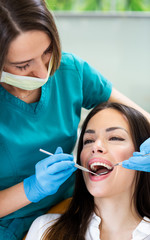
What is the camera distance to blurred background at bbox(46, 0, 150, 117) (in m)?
2.58

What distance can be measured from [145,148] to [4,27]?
817 mm

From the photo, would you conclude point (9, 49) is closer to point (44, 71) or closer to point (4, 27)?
point (4, 27)

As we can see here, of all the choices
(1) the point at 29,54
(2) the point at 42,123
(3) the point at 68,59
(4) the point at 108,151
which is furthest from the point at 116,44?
(1) the point at 29,54

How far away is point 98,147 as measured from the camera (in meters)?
1.44

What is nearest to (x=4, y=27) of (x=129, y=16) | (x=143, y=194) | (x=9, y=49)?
(x=9, y=49)

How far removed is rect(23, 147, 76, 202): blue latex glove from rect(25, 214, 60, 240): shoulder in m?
0.20

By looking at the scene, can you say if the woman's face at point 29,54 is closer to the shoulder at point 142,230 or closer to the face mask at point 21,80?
the face mask at point 21,80

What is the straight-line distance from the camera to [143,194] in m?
1.62

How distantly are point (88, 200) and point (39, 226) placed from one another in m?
0.31

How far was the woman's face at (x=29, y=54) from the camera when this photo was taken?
1206 millimetres

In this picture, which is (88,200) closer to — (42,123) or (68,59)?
(42,123)

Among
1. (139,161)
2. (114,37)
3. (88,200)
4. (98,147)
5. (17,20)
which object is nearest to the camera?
(17,20)

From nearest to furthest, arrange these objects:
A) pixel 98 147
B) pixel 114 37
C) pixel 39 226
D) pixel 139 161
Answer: pixel 139 161 → pixel 98 147 → pixel 39 226 → pixel 114 37

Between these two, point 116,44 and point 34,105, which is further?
point 116,44
